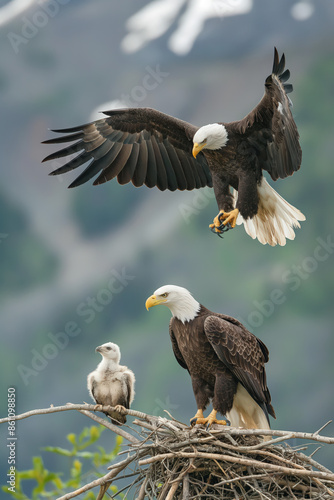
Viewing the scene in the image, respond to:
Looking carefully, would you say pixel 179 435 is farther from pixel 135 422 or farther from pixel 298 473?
pixel 298 473

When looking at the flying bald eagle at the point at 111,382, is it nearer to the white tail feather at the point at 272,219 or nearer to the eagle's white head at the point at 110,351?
the eagle's white head at the point at 110,351

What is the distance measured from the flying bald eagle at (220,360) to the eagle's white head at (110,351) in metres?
0.49

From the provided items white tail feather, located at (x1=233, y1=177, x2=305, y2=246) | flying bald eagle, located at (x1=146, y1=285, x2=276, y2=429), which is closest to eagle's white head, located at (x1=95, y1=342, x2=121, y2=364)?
flying bald eagle, located at (x1=146, y1=285, x2=276, y2=429)

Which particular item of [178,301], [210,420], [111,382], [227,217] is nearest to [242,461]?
[210,420]

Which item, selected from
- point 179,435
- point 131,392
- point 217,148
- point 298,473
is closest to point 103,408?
point 131,392

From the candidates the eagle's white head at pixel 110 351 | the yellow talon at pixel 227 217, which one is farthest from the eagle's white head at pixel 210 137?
the eagle's white head at pixel 110 351

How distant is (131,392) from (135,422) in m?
0.70

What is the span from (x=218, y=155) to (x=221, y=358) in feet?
4.78

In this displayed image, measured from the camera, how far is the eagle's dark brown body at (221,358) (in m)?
4.27

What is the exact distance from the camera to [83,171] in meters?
5.16

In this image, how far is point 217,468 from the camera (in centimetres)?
384

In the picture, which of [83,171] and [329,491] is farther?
[83,171]

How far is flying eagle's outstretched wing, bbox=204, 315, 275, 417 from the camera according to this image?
425 cm

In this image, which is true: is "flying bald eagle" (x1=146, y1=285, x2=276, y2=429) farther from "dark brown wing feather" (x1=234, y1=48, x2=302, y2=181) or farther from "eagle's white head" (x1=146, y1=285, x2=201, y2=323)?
"dark brown wing feather" (x1=234, y1=48, x2=302, y2=181)
